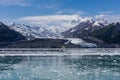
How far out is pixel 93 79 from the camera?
41750 mm

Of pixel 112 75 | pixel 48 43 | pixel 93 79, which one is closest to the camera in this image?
pixel 93 79

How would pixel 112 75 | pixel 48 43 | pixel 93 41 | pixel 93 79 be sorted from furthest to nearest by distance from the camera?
pixel 93 41
pixel 48 43
pixel 112 75
pixel 93 79

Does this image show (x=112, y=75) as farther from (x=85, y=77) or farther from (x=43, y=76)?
(x=43, y=76)

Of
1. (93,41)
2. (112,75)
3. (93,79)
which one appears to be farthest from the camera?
(93,41)

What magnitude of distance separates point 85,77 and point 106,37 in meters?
132

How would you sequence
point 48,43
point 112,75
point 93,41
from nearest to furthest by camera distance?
1. point 112,75
2. point 48,43
3. point 93,41

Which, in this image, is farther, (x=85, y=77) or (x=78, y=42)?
(x=78, y=42)

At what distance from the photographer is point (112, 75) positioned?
45.4m

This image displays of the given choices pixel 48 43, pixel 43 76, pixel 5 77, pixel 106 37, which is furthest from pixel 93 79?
pixel 106 37

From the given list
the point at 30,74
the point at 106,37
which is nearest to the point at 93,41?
the point at 106,37

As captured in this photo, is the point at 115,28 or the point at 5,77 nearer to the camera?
the point at 5,77

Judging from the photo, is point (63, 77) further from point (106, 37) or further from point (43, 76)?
point (106, 37)

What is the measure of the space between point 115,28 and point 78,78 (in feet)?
459

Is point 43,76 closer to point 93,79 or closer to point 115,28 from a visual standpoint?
point 93,79
